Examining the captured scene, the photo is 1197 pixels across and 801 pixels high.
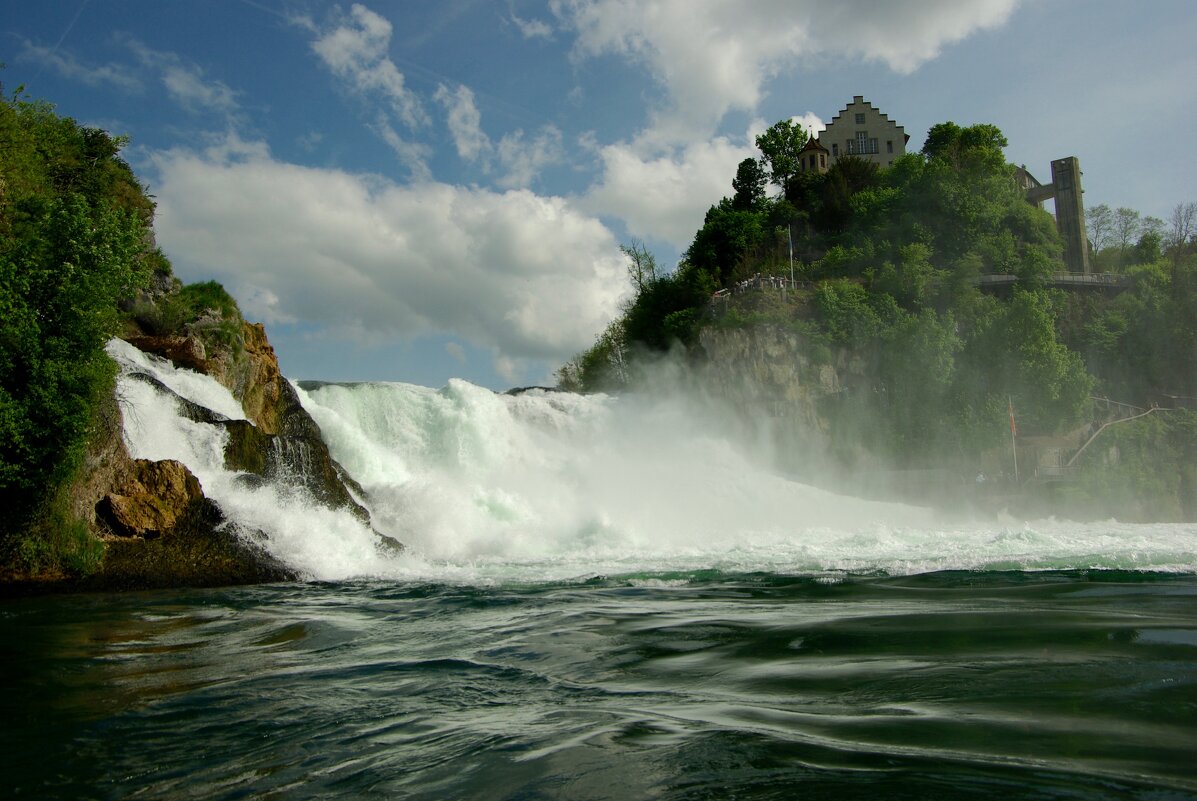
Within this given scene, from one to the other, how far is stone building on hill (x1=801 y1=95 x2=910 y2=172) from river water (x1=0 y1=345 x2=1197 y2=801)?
58.7 m

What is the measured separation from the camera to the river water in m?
4.73

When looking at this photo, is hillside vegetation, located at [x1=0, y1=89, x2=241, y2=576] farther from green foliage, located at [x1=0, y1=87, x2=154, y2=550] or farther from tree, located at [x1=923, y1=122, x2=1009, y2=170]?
tree, located at [x1=923, y1=122, x2=1009, y2=170]

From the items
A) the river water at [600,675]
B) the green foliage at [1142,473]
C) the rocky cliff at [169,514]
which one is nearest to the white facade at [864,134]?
the green foliage at [1142,473]

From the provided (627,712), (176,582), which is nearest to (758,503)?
(176,582)

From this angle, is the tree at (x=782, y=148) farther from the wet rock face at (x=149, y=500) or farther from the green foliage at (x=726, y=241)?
the wet rock face at (x=149, y=500)

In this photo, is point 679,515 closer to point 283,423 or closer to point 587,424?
point 587,424

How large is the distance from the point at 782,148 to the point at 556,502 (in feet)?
153

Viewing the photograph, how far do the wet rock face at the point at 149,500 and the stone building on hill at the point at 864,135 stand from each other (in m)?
66.4

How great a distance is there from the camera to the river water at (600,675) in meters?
4.73

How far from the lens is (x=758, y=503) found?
34.6 metres

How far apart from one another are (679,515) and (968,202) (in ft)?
107

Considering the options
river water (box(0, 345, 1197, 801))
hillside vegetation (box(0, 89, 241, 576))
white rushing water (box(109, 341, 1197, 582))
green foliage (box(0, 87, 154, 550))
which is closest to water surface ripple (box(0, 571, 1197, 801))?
river water (box(0, 345, 1197, 801))

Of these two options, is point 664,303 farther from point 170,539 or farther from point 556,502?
point 170,539

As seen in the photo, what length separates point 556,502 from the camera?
29047 millimetres
